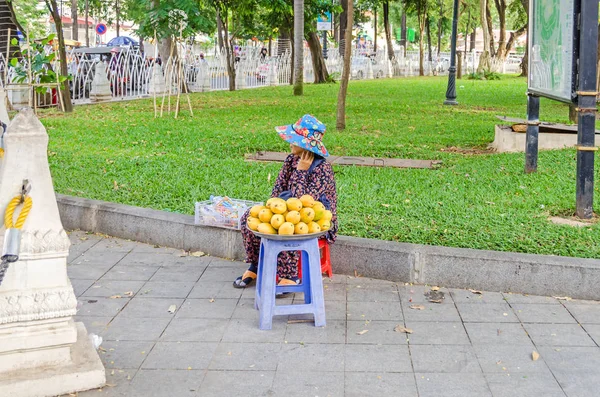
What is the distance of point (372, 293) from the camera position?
18.7 feet

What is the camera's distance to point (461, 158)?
1036cm

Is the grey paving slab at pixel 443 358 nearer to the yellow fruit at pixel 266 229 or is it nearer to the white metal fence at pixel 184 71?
the yellow fruit at pixel 266 229

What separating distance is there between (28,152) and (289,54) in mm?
28490

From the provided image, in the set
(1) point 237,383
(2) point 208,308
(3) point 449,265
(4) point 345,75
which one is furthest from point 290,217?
(4) point 345,75

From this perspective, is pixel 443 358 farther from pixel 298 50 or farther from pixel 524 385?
pixel 298 50

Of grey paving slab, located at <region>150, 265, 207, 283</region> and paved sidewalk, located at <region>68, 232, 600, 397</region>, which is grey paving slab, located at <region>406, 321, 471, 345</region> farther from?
grey paving slab, located at <region>150, 265, 207, 283</region>

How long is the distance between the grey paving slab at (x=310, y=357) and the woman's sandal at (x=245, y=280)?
115 cm

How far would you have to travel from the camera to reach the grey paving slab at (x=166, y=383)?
13.5 feet

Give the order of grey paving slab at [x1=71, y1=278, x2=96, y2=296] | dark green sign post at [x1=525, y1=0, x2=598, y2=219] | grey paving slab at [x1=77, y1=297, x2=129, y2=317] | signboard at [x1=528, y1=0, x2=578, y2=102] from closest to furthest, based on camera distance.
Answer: grey paving slab at [x1=77, y1=297, x2=129, y2=317] < grey paving slab at [x1=71, y1=278, x2=96, y2=296] < dark green sign post at [x1=525, y1=0, x2=598, y2=219] < signboard at [x1=528, y1=0, x2=578, y2=102]

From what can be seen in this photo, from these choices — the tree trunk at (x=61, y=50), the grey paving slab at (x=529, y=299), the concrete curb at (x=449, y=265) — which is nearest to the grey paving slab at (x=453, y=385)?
the grey paving slab at (x=529, y=299)

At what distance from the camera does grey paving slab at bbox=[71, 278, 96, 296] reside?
5838 millimetres

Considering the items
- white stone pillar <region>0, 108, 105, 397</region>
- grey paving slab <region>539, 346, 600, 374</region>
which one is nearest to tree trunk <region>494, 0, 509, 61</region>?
grey paving slab <region>539, 346, 600, 374</region>

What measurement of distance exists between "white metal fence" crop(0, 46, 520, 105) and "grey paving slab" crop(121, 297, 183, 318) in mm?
9329

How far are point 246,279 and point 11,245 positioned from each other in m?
2.38
